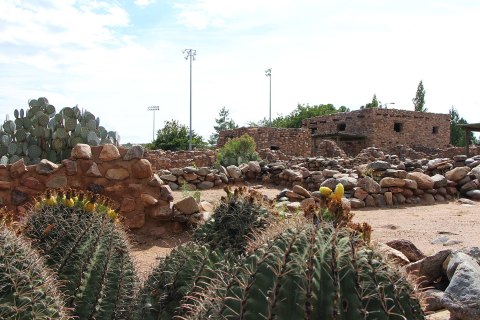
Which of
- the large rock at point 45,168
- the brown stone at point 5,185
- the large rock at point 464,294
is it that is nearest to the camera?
the large rock at point 464,294

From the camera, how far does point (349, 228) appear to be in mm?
1518

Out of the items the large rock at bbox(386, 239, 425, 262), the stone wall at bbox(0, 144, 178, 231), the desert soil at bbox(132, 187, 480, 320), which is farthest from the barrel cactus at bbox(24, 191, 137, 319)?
the stone wall at bbox(0, 144, 178, 231)

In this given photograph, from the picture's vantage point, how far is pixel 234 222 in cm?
259

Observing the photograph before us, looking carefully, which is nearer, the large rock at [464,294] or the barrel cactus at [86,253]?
the barrel cactus at [86,253]

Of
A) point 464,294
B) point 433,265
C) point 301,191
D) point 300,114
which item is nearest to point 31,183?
point 433,265

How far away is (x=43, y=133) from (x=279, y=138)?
15.8 metres

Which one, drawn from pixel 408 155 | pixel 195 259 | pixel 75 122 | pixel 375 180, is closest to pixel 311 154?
pixel 408 155

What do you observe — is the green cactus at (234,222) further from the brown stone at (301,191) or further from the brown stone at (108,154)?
the brown stone at (301,191)

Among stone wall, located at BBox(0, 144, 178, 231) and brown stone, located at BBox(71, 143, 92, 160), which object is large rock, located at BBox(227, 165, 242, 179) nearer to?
stone wall, located at BBox(0, 144, 178, 231)

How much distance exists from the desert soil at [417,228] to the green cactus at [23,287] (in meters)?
3.26

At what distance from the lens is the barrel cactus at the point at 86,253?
84.5 inches

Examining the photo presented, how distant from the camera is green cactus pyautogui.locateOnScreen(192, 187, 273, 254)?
8.09ft

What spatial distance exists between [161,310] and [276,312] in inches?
39.7

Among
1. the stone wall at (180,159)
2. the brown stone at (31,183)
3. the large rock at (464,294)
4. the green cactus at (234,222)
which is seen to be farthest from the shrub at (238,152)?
the green cactus at (234,222)
